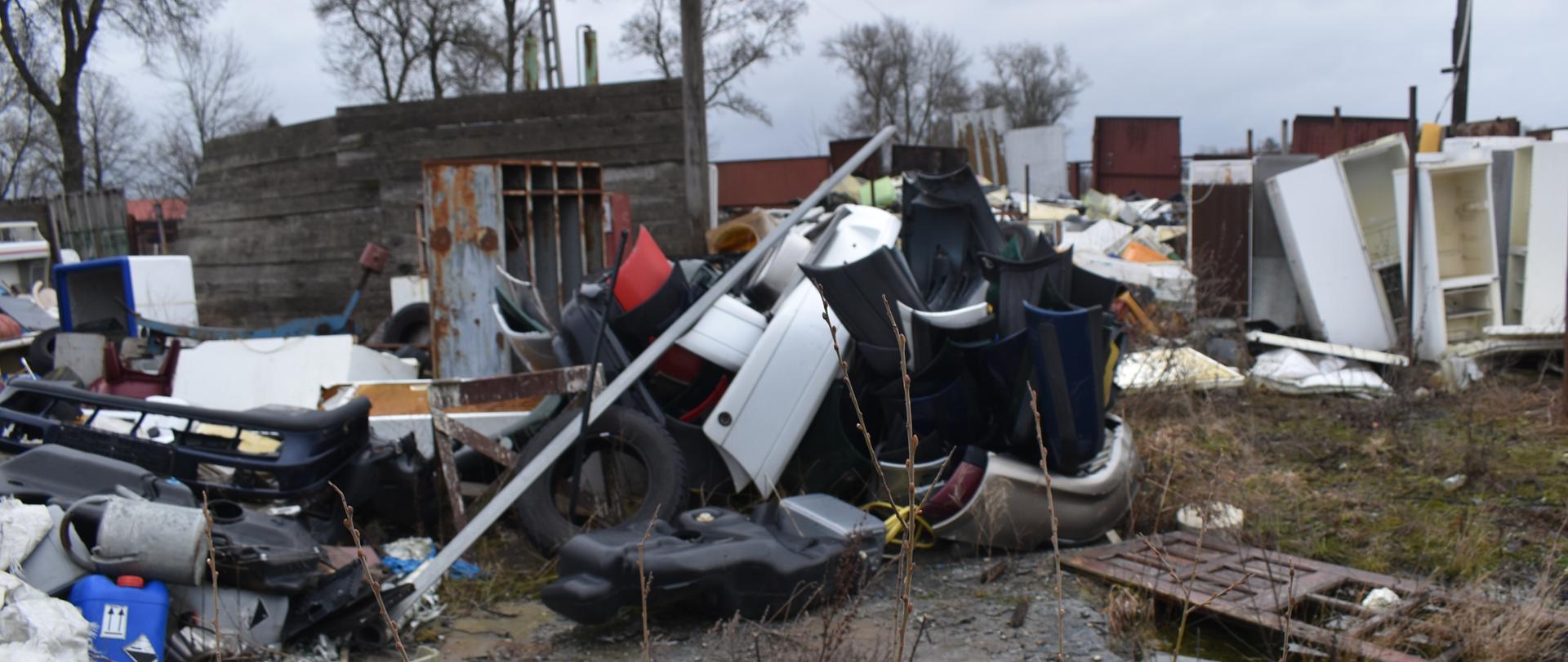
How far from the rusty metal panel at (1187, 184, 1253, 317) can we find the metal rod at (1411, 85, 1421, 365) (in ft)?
5.17

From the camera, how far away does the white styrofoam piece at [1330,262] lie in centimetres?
804

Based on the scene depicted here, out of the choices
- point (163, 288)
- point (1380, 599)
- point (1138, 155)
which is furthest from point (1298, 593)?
point (1138, 155)

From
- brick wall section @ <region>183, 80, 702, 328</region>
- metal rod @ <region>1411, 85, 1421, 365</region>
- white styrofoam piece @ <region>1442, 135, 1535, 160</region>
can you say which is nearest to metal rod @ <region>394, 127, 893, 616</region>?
brick wall section @ <region>183, 80, 702, 328</region>

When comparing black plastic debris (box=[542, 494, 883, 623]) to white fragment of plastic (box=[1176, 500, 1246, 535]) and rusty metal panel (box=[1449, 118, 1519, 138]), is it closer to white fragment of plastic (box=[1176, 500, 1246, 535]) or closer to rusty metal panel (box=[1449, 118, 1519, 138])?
white fragment of plastic (box=[1176, 500, 1246, 535])

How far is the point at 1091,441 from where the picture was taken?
163 inches

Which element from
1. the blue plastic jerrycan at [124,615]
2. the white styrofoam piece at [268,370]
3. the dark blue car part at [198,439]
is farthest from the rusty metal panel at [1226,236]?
the blue plastic jerrycan at [124,615]

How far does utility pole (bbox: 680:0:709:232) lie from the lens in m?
7.88

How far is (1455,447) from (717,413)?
393 centimetres

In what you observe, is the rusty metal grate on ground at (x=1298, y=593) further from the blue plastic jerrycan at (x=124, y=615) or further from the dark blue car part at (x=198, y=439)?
the dark blue car part at (x=198, y=439)

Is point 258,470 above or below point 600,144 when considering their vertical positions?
below

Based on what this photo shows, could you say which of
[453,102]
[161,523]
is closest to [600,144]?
[453,102]

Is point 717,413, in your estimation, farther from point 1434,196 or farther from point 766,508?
point 1434,196

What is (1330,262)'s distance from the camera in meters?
8.29

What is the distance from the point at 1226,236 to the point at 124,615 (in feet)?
28.7
